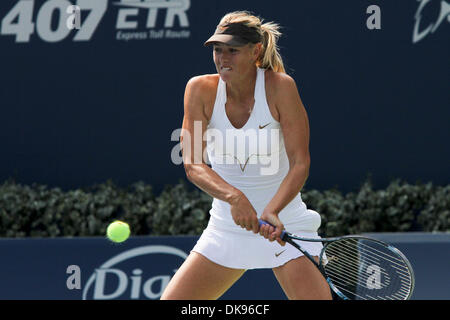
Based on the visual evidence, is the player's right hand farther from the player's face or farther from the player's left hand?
the player's face

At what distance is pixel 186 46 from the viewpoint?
7.05 metres

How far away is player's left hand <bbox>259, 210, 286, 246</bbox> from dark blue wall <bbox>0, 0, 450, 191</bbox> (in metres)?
3.35

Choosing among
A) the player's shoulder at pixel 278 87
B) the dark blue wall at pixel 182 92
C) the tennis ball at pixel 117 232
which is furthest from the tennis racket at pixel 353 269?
the dark blue wall at pixel 182 92

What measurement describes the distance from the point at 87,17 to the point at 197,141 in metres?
3.59

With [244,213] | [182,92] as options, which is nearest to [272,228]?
[244,213]

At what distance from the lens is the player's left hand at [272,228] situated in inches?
141

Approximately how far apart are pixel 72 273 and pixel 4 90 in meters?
1.96

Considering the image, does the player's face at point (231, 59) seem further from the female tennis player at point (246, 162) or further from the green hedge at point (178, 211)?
the green hedge at point (178, 211)

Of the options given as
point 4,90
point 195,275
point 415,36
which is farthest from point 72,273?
point 415,36

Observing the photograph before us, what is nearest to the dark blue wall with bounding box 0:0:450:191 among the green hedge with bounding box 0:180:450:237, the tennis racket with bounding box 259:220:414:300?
the green hedge with bounding box 0:180:450:237

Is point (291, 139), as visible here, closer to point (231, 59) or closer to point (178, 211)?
point (231, 59)

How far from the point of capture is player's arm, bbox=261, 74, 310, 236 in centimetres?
366

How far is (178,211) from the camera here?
6477 millimetres

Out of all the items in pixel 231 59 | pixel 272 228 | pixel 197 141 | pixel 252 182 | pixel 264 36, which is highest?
pixel 264 36
